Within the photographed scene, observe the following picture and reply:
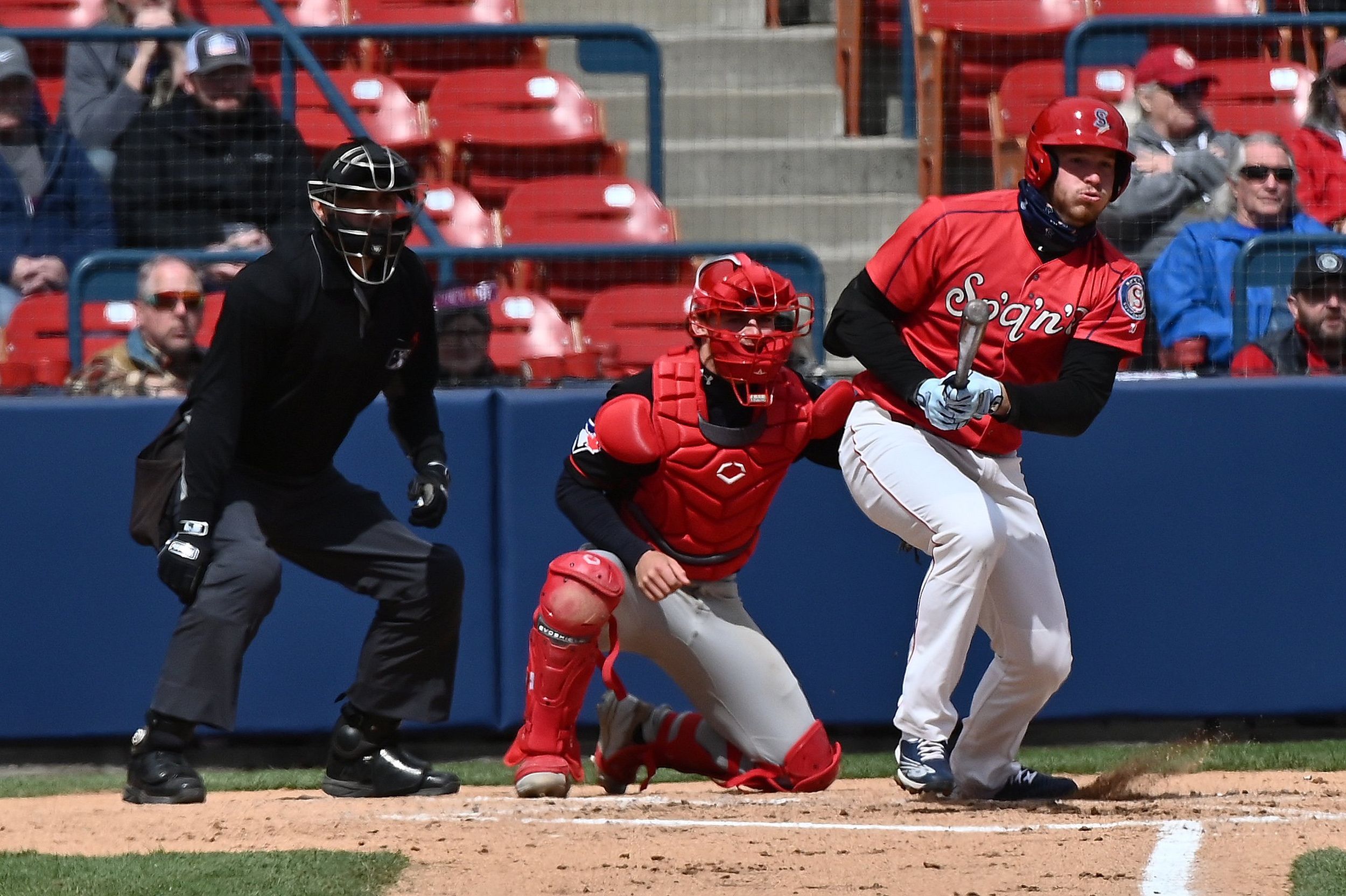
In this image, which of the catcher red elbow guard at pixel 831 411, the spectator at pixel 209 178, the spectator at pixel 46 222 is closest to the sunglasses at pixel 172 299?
the spectator at pixel 209 178

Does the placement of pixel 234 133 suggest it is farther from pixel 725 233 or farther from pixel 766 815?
pixel 766 815

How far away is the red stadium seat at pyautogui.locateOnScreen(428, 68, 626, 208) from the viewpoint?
24.7 ft

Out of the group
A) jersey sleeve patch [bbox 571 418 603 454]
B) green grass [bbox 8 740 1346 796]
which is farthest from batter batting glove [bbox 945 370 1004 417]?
green grass [bbox 8 740 1346 796]

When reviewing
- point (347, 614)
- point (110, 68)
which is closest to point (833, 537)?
point (347, 614)

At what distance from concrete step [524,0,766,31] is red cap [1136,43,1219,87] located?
2.84m

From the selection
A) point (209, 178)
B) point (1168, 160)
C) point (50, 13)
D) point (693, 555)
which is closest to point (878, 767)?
point (693, 555)

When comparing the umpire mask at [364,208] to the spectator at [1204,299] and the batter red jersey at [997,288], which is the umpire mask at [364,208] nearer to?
the batter red jersey at [997,288]

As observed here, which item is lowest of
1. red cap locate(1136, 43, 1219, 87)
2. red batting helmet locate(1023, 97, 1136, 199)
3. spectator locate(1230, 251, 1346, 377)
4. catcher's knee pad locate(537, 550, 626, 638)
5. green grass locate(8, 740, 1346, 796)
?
green grass locate(8, 740, 1346, 796)

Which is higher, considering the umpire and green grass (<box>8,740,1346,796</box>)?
the umpire

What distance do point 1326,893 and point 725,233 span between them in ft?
17.1

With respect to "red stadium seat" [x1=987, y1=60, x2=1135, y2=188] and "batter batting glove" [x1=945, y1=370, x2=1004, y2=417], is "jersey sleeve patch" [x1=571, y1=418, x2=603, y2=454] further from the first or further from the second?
"red stadium seat" [x1=987, y1=60, x2=1135, y2=188]

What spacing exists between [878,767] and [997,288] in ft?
6.41

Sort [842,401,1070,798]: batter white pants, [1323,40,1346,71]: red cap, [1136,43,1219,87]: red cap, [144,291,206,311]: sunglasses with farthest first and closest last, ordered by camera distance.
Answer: [1323,40,1346,71]: red cap
[1136,43,1219,87]: red cap
[144,291,206,311]: sunglasses
[842,401,1070,798]: batter white pants

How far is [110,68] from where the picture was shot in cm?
723
